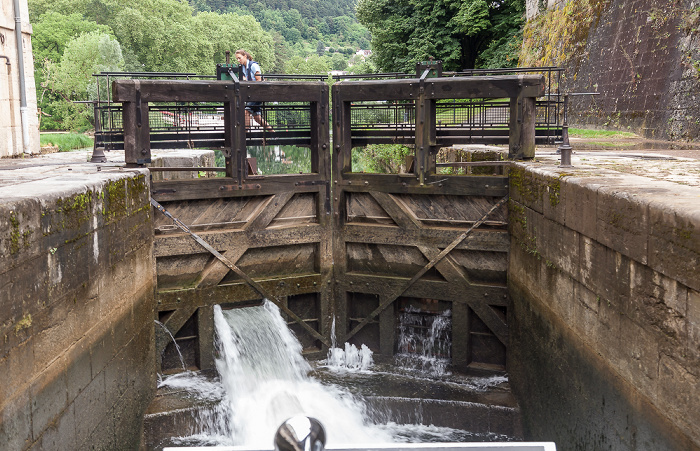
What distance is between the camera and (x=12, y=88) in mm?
11930

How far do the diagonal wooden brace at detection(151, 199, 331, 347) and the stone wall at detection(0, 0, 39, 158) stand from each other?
4747 millimetres

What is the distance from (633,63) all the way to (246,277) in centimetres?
948

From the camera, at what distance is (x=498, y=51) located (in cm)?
2442

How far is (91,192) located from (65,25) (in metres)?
51.0

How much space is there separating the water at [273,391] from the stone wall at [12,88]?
5.60 meters

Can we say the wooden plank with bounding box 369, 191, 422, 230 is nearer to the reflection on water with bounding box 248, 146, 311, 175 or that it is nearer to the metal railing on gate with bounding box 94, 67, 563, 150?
the metal railing on gate with bounding box 94, 67, 563, 150

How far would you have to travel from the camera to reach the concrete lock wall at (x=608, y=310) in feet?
12.9

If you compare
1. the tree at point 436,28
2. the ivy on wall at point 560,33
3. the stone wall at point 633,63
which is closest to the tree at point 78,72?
the tree at point 436,28

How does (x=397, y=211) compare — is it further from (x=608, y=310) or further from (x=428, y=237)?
(x=608, y=310)

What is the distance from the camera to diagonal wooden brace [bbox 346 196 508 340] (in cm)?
844

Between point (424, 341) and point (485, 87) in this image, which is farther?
point (424, 341)

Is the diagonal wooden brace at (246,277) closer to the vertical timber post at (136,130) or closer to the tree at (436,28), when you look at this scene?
the vertical timber post at (136,130)

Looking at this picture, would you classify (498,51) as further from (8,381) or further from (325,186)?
(8,381)

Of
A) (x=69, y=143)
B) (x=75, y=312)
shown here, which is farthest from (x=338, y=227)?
(x=69, y=143)
